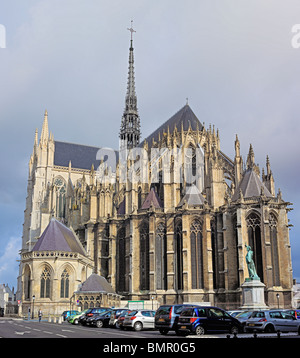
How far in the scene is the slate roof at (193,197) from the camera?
43.6m

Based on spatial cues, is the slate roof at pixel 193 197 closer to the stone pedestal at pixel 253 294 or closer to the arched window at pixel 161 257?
the arched window at pixel 161 257

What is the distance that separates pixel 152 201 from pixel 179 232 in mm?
4561

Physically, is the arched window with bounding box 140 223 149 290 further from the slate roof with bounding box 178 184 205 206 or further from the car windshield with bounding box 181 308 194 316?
the car windshield with bounding box 181 308 194 316

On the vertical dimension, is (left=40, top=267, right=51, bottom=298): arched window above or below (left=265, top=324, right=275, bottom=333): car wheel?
above

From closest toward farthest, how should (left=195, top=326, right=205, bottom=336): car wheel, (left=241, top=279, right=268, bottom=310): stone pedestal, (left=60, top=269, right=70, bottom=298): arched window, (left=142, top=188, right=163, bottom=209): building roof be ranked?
(left=195, top=326, right=205, bottom=336): car wheel → (left=241, top=279, right=268, bottom=310): stone pedestal → (left=60, top=269, right=70, bottom=298): arched window → (left=142, top=188, right=163, bottom=209): building roof

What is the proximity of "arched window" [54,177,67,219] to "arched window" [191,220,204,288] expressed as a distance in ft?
100

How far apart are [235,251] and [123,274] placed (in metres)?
12.4

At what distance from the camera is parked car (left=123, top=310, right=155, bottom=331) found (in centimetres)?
2125

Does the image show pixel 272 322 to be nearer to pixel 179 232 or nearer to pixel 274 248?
pixel 274 248

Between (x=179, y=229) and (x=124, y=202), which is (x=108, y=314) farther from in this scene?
(x=124, y=202)

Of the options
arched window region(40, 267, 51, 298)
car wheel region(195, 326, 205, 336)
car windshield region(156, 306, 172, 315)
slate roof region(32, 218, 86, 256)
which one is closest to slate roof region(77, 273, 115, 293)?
arched window region(40, 267, 51, 298)

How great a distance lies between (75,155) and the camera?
76125mm

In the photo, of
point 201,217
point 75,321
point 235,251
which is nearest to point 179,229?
point 201,217

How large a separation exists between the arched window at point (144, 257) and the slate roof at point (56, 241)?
6064 mm
